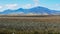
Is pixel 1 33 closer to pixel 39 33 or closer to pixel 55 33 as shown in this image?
pixel 39 33

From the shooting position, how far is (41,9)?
199125 mm

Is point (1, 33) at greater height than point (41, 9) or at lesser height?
greater

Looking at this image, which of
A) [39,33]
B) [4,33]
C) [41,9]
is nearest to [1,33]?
[4,33]

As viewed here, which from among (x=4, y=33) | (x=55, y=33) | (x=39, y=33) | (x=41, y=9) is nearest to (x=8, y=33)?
(x=4, y=33)

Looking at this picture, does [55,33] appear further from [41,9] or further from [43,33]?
[41,9]

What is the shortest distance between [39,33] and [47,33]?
3.06 ft

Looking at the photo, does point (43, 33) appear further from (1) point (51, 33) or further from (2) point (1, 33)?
(2) point (1, 33)

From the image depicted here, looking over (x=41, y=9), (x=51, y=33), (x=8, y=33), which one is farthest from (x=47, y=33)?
(x=41, y=9)

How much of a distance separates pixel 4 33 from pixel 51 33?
472cm

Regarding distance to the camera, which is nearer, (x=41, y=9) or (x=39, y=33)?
(x=39, y=33)

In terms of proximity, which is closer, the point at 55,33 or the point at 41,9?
the point at 55,33

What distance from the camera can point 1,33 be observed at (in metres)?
20.8

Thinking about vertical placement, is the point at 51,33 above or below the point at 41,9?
above

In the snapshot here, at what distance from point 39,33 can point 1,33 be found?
12.7 ft
